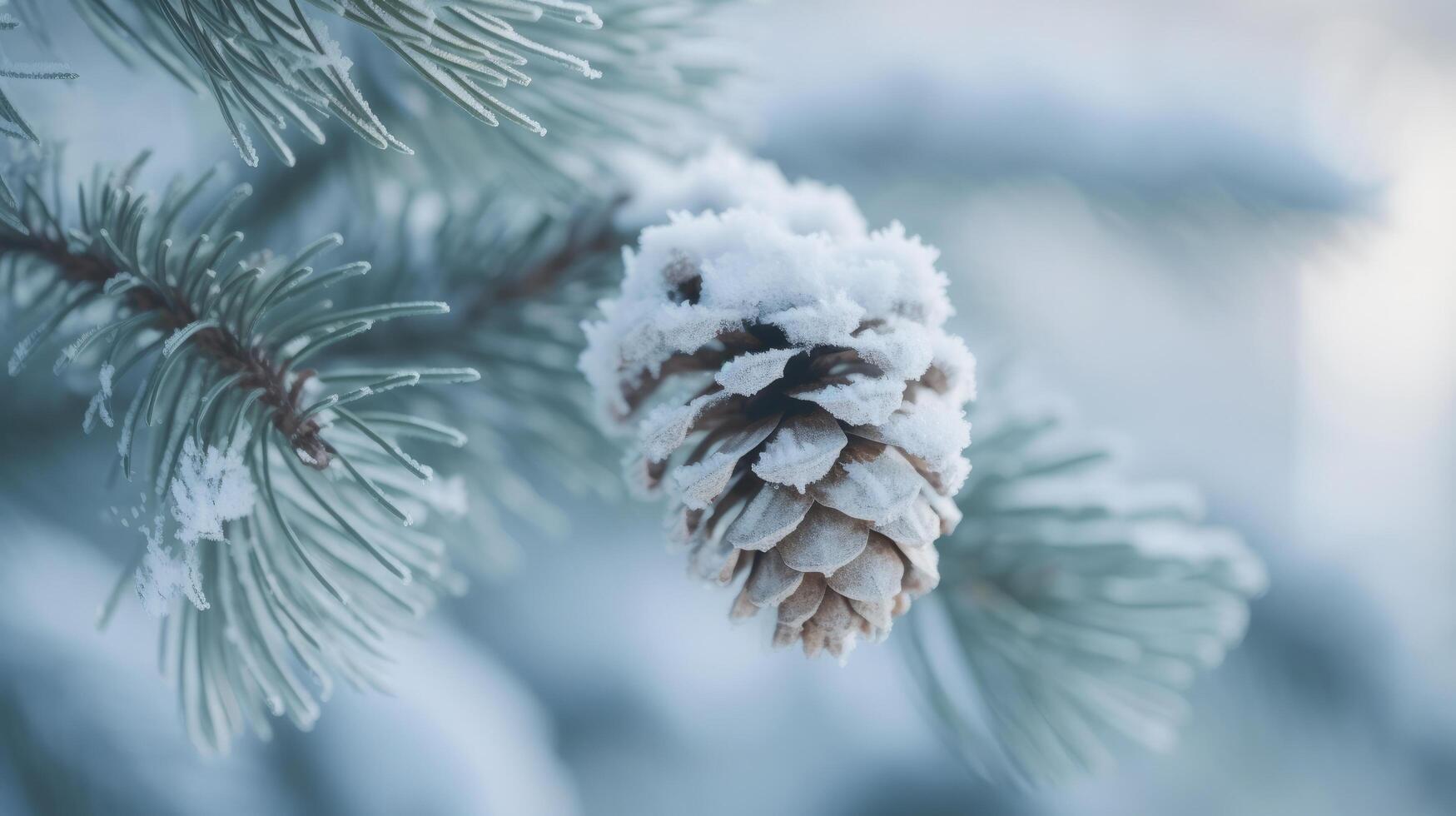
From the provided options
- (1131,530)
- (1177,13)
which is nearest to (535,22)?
(1131,530)

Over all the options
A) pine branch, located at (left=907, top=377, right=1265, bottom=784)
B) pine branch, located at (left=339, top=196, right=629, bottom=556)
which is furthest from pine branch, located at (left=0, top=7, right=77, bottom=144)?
pine branch, located at (left=907, top=377, right=1265, bottom=784)

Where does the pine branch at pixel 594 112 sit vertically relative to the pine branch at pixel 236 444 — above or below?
above

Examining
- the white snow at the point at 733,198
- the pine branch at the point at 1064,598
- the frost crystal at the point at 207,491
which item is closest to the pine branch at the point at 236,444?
the frost crystal at the point at 207,491

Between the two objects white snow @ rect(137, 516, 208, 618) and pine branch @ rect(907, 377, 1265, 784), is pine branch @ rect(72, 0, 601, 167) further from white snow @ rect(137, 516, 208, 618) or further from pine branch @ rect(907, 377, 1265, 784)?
pine branch @ rect(907, 377, 1265, 784)

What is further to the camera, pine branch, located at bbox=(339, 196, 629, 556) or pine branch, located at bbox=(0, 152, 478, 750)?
pine branch, located at bbox=(339, 196, 629, 556)

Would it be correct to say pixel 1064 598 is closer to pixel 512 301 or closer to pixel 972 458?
pixel 972 458

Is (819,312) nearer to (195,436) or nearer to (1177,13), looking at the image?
(195,436)

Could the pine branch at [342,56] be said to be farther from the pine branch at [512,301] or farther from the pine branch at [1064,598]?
the pine branch at [1064,598]

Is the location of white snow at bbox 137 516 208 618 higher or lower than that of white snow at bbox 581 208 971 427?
lower
